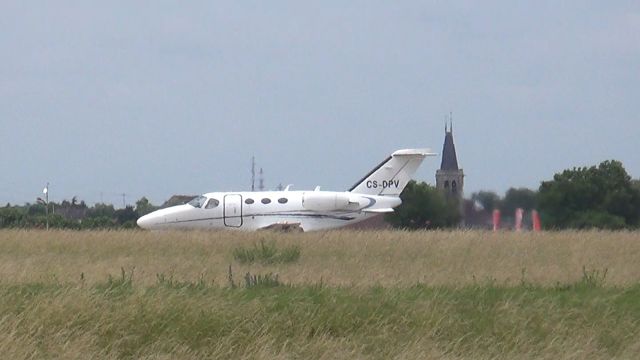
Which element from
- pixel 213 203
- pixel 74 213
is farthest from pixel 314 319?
pixel 74 213

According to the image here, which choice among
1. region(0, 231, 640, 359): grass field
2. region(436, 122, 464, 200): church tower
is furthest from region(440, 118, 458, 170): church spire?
region(0, 231, 640, 359): grass field

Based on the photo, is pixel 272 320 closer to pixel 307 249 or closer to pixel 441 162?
pixel 307 249

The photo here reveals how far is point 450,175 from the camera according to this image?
41.7 m

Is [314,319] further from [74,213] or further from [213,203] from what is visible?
[74,213]

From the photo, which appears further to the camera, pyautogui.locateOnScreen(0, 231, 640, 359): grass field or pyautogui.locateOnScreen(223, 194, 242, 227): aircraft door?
pyautogui.locateOnScreen(223, 194, 242, 227): aircraft door

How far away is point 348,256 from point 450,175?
1829 centimetres

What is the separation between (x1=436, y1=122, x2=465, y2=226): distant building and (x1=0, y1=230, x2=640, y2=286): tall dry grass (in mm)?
7276

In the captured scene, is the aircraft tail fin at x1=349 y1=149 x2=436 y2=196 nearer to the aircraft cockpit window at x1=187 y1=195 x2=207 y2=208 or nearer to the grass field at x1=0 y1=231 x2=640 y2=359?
the aircraft cockpit window at x1=187 y1=195 x2=207 y2=208

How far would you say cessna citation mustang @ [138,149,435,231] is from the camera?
38.1 m

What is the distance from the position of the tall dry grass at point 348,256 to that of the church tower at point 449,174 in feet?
25.7

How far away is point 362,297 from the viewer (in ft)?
41.4

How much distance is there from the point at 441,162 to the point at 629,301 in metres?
31.4

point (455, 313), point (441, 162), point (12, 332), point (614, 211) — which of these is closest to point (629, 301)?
point (455, 313)

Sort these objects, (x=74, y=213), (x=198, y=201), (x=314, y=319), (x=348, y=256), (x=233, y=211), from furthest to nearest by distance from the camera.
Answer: (x=74, y=213) → (x=198, y=201) → (x=233, y=211) → (x=348, y=256) → (x=314, y=319)
